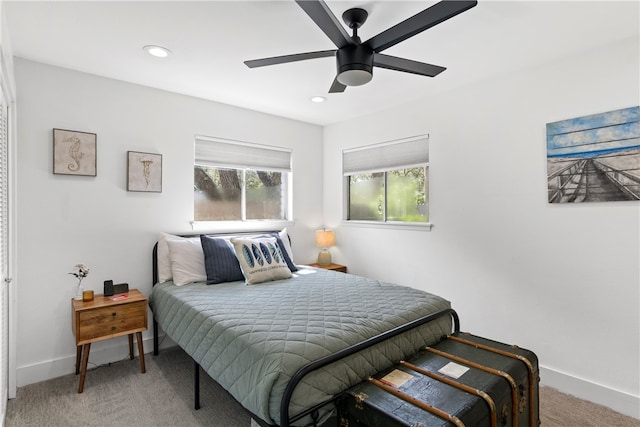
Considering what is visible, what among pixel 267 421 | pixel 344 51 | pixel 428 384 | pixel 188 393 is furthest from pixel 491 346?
pixel 188 393

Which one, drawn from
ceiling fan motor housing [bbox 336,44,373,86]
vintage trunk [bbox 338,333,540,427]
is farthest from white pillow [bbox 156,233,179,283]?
ceiling fan motor housing [bbox 336,44,373,86]

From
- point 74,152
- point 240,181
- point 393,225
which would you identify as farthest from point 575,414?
point 74,152

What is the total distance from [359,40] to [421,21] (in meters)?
0.42

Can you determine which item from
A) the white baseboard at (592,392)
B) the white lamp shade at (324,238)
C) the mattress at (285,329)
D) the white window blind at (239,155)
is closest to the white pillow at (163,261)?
the mattress at (285,329)

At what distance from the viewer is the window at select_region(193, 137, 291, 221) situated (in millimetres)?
3611

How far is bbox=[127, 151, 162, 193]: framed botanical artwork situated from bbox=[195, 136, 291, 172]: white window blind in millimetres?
422

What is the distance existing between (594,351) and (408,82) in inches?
99.7

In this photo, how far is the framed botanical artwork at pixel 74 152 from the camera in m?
2.71

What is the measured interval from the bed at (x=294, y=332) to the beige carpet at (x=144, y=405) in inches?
16.7

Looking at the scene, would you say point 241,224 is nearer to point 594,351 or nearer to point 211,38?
point 211,38

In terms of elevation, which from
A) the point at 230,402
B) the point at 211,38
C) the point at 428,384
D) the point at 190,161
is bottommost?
the point at 230,402

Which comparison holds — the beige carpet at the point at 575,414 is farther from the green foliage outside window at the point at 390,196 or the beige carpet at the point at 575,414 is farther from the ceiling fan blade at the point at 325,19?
the ceiling fan blade at the point at 325,19

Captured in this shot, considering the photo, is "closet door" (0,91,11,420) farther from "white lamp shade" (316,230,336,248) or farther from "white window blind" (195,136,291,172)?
"white lamp shade" (316,230,336,248)

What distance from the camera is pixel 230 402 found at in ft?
7.76
